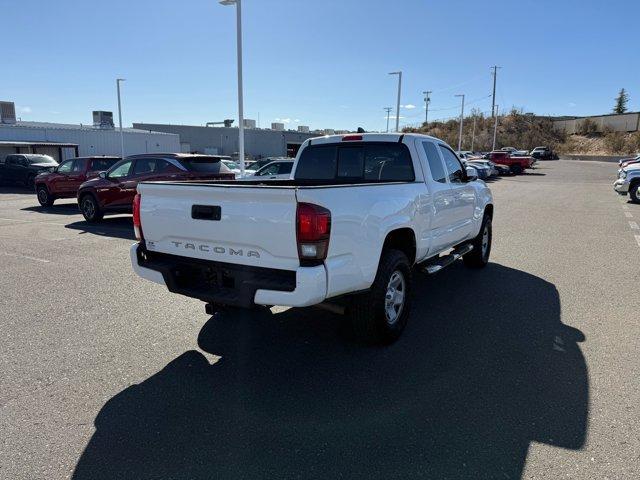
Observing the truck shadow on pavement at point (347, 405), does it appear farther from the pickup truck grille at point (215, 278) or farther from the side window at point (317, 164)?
the side window at point (317, 164)

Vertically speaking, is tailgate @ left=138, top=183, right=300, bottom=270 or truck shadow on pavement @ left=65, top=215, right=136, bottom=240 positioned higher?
tailgate @ left=138, top=183, right=300, bottom=270

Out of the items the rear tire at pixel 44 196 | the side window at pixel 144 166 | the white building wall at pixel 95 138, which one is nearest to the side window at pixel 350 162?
the side window at pixel 144 166

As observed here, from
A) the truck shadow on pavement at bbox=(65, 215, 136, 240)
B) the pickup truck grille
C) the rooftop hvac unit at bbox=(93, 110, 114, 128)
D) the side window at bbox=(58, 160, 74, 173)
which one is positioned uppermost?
the rooftop hvac unit at bbox=(93, 110, 114, 128)

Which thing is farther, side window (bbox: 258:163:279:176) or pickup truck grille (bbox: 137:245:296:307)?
side window (bbox: 258:163:279:176)

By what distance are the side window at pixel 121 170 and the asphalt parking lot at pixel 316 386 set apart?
6478 mm

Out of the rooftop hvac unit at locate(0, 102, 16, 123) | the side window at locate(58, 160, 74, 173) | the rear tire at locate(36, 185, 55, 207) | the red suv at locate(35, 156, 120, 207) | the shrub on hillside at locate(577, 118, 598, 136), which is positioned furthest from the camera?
the shrub on hillside at locate(577, 118, 598, 136)

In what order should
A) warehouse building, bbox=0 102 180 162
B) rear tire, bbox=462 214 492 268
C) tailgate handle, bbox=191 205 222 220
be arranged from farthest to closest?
warehouse building, bbox=0 102 180 162 < rear tire, bbox=462 214 492 268 < tailgate handle, bbox=191 205 222 220

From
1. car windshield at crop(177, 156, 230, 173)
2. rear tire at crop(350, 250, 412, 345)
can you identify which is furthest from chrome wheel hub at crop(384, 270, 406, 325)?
car windshield at crop(177, 156, 230, 173)

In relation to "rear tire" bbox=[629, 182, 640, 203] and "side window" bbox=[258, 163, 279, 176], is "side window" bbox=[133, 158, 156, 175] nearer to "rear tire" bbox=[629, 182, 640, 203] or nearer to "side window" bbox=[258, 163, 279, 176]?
"side window" bbox=[258, 163, 279, 176]

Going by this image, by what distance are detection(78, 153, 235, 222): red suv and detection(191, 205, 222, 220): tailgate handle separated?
8176 mm

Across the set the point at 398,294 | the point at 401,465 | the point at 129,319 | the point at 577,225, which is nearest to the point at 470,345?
the point at 398,294

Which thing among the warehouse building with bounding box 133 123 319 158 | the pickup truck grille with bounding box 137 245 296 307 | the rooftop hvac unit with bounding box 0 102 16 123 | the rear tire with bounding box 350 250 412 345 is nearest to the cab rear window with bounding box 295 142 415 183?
the rear tire with bounding box 350 250 412 345

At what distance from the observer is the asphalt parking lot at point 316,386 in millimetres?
2721

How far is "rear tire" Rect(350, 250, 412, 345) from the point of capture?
13.1 feet
